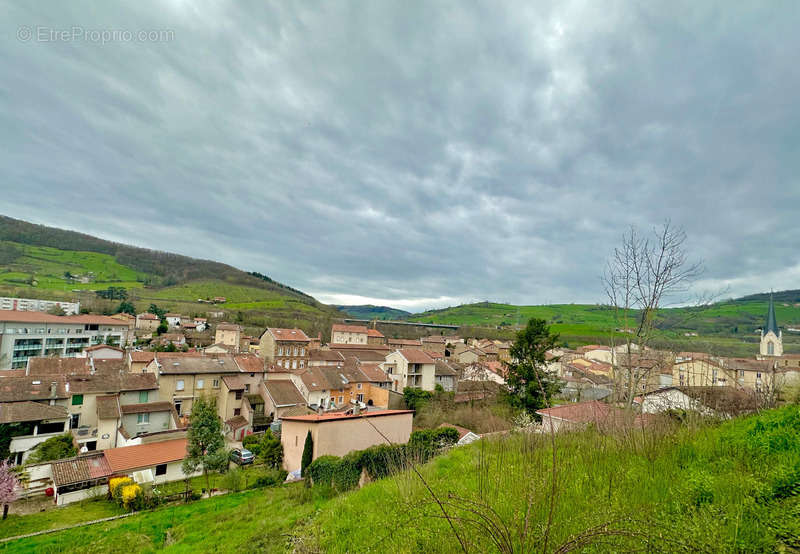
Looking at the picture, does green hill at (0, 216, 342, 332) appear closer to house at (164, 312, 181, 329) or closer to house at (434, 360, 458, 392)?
house at (164, 312, 181, 329)

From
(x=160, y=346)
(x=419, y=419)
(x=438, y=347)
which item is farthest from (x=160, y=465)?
(x=438, y=347)

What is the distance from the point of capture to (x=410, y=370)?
34750 mm

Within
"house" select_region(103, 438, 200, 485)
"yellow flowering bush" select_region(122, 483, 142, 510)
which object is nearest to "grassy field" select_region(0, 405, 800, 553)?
"yellow flowering bush" select_region(122, 483, 142, 510)

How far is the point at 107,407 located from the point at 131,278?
105288 mm

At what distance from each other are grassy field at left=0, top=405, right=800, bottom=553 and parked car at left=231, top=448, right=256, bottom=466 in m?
15.7

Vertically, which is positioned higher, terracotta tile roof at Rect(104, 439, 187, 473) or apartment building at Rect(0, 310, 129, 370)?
apartment building at Rect(0, 310, 129, 370)

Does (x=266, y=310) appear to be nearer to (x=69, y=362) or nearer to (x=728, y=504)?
(x=69, y=362)

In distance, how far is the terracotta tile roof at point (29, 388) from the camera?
20422 mm

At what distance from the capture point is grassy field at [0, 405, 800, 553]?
77.9 inches

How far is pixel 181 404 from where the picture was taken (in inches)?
1022

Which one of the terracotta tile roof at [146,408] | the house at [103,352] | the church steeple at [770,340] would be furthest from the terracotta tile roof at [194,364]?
the church steeple at [770,340]

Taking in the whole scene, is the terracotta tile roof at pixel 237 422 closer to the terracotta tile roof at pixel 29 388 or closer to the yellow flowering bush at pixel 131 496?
the yellow flowering bush at pixel 131 496

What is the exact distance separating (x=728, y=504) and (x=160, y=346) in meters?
56.4

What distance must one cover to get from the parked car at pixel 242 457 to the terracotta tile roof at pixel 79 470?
572 centimetres
